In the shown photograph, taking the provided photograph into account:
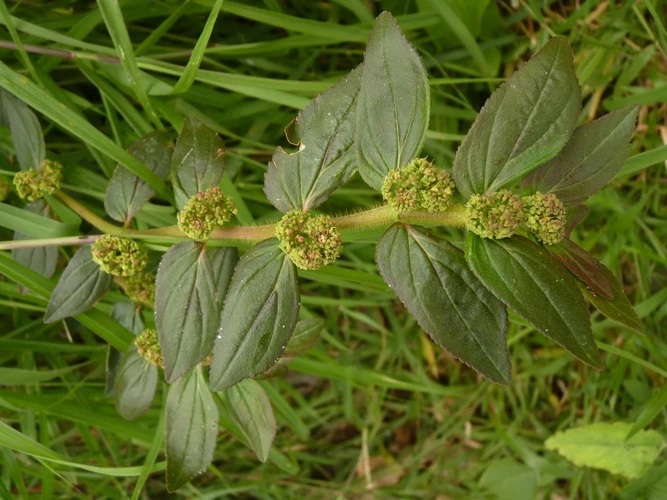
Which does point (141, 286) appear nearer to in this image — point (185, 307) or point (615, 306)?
point (185, 307)

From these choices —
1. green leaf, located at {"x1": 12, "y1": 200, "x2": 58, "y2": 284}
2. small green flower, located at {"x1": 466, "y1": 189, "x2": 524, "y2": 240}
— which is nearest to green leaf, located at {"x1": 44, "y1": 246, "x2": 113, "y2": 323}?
green leaf, located at {"x1": 12, "y1": 200, "x2": 58, "y2": 284}

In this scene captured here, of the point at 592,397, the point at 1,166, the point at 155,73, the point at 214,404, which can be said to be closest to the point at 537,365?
the point at 592,397

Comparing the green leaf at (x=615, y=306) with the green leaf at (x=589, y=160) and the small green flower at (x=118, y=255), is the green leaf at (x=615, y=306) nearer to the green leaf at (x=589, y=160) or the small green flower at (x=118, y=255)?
the green leaf at (x=589, y=160)

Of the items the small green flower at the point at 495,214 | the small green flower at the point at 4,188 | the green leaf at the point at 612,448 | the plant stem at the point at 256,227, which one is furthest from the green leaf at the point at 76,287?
the green leaf at the point at 612,448

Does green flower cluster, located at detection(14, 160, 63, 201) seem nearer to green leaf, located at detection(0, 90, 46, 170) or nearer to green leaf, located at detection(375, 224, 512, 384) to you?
green leaf, located at detection(0, 90, 46, 170)

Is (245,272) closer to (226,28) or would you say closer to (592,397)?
(226,28)
